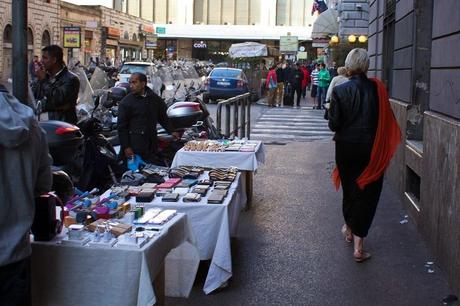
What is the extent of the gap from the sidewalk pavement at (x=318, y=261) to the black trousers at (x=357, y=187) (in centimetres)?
37

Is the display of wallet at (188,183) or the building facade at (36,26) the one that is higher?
the building facade at (36,26)

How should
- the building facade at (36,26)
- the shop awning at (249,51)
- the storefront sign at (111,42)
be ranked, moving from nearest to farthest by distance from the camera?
the building facade at (36,26), the shop awning at (249,51), the storefront sign at (111,42)

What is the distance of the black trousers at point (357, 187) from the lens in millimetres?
6059

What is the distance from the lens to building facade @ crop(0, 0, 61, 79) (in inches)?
1630

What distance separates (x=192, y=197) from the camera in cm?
507

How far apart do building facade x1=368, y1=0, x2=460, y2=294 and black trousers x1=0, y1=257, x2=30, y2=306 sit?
11.1 ft

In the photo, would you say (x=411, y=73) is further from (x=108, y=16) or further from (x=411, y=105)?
(x=108, y=16)

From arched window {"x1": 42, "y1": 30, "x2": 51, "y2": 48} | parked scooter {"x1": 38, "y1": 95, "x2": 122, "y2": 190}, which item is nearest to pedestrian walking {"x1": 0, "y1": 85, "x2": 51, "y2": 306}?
parked scooter {"x1": 38, "y1": 95, "x2": 122, "y2": 190}

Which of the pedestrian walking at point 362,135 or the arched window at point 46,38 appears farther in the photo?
the arched window at point 46,38

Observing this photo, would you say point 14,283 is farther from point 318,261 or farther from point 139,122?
point 139,122

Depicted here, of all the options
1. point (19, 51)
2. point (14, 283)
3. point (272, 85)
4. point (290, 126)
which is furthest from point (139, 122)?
point (272, 85)

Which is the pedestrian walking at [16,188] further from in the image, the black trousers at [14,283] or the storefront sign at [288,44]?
the storefront sign at [288,44]

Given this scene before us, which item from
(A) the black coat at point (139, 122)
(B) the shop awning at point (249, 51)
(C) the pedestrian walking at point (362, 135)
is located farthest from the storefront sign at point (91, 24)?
(C) the pedestrian walking at point (362, 135)

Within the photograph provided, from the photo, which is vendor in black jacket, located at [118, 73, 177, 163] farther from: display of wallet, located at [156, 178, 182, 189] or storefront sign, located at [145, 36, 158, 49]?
storefront sign, located at [145, 36, 158, 49]
